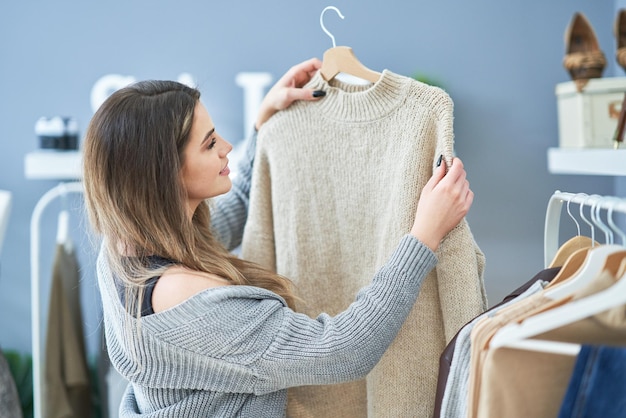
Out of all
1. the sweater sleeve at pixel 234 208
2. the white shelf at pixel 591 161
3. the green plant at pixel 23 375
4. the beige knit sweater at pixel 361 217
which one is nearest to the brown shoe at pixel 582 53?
the white shelf at pixel 591 161

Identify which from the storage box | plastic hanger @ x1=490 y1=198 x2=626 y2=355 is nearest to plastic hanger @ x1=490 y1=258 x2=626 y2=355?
plastic hanger @ x1=490 y1=198 x2=626 y2=355

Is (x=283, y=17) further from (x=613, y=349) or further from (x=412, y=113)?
(x=613, y=349)

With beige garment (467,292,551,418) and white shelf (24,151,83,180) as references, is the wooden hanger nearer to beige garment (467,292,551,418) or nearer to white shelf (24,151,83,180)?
beige garment (467,292,551,418)

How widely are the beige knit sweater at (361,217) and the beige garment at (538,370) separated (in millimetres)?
328

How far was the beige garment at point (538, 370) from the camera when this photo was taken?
0.72m

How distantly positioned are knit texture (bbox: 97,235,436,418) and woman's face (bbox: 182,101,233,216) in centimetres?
19

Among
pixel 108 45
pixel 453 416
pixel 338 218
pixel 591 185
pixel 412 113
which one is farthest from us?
pixel 108 45

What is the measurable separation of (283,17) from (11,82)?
0.91m

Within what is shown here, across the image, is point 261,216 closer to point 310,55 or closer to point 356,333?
point 356,333

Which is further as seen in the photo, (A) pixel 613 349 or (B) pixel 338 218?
(B) pixel 338 218

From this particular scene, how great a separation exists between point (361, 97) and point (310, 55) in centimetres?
95

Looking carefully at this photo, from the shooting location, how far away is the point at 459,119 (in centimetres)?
211

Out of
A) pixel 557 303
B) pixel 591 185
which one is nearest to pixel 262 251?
pixel 557 303

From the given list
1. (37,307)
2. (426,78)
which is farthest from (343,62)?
(37,307)
